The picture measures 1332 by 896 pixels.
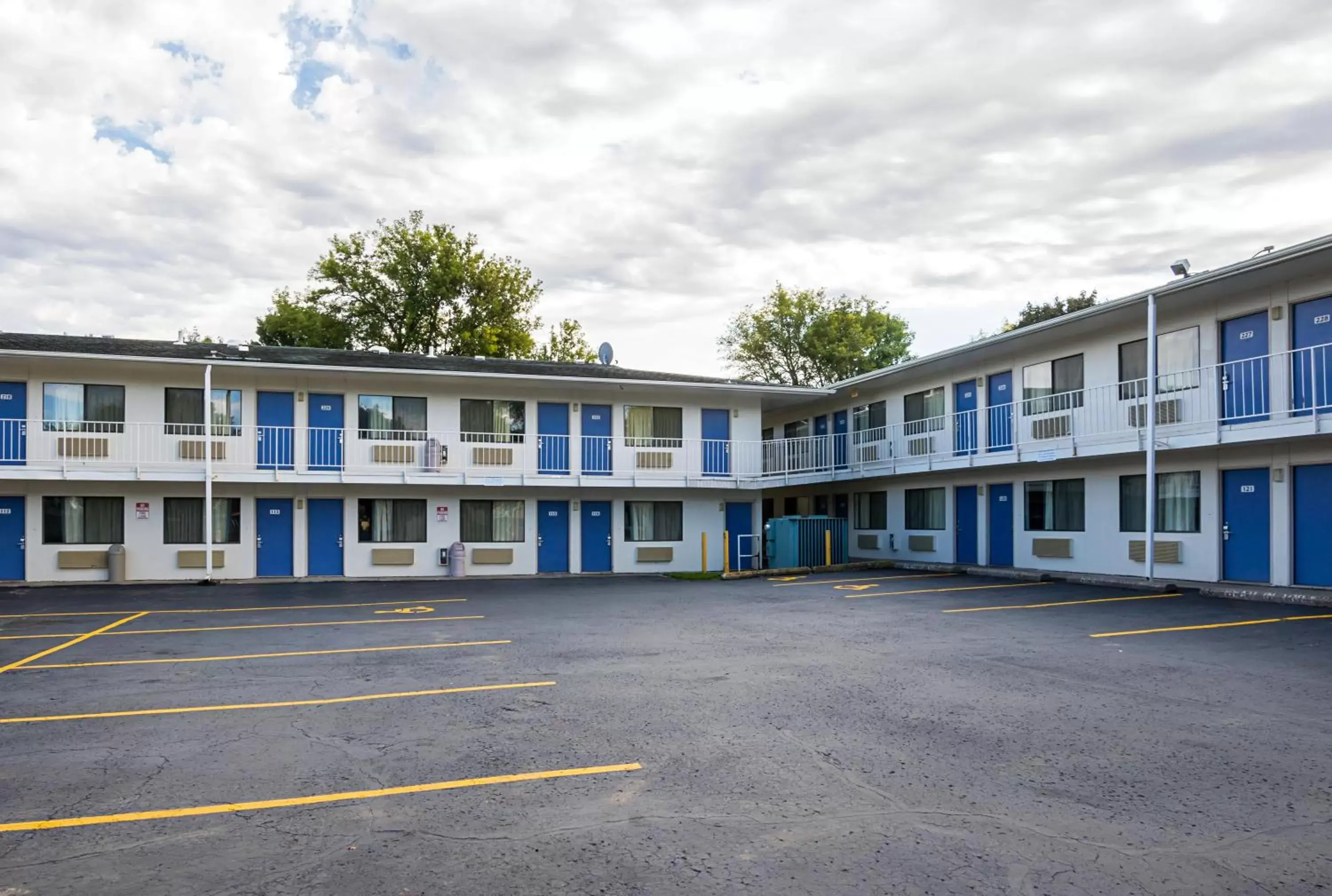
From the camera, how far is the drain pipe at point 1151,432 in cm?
1636

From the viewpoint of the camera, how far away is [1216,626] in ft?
40.7

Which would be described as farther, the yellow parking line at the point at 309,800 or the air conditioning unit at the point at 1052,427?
the air conditioning unit at the point at 1052,427

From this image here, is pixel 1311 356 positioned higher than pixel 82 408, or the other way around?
pixel 1311 356

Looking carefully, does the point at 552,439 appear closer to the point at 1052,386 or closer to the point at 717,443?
the point at 717,443

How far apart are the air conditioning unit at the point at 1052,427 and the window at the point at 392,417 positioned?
15311 millimetres

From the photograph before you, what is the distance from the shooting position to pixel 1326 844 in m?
4.57

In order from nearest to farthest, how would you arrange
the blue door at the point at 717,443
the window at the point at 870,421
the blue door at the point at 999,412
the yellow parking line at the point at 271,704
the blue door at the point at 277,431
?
the yellow parking line at the point at 271,704 < the blue door at the point at 277,431 < the blue door at the point at 999,412 < the blue door at the point at 717,443 < the window at the point at 870,421

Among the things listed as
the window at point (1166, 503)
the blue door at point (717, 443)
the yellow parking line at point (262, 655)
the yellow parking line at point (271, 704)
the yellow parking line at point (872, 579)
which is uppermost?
the blue door at point (717, 443)

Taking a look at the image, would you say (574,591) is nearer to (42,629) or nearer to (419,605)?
(419,605)

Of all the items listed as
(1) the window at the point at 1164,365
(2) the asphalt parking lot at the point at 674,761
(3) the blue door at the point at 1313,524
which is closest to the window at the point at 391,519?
(2) the asphalt parking lot at the point at 674,761

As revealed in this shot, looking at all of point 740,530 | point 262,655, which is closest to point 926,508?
point 740,530

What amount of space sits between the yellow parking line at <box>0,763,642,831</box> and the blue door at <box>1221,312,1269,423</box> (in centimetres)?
1505

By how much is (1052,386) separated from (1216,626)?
391 inches

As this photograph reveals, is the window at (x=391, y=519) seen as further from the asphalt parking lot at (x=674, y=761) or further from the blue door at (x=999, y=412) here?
the blue door at (x=999, y=412)
